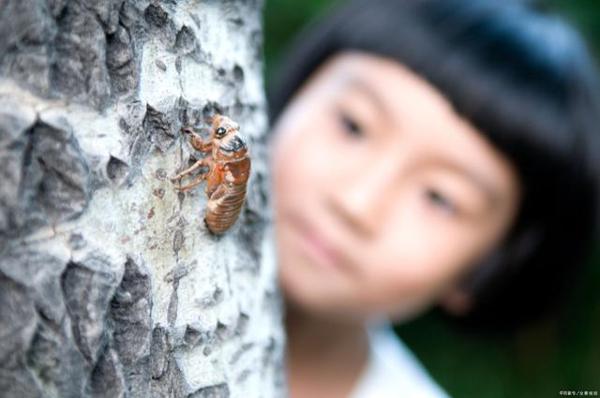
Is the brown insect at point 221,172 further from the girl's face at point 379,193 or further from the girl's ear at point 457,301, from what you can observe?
the girl's ear at point 457,301

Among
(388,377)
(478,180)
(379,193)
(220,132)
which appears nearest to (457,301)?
(388,377)

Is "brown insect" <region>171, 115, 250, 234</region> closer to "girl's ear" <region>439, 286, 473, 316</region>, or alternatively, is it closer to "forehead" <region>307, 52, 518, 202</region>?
"forehead" <region>307, 52, 518, 202</region>

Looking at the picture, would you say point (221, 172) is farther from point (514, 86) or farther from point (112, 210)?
point (514, 86)

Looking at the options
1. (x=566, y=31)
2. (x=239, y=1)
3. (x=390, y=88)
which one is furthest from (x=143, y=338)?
(x=566, y=31)

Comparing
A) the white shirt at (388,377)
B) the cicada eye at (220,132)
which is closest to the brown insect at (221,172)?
the cicada eye at (220,132)

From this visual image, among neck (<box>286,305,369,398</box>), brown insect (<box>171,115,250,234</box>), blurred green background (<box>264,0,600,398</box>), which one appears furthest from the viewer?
blurred green background (<box>264,0,600,398</box>)

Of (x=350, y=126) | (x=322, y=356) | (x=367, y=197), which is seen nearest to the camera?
(x=367, y=197)

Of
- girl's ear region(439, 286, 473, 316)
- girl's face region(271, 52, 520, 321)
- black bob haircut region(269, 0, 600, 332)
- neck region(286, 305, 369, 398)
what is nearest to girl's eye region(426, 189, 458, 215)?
girl's face region(271, 52, 520, 321)
